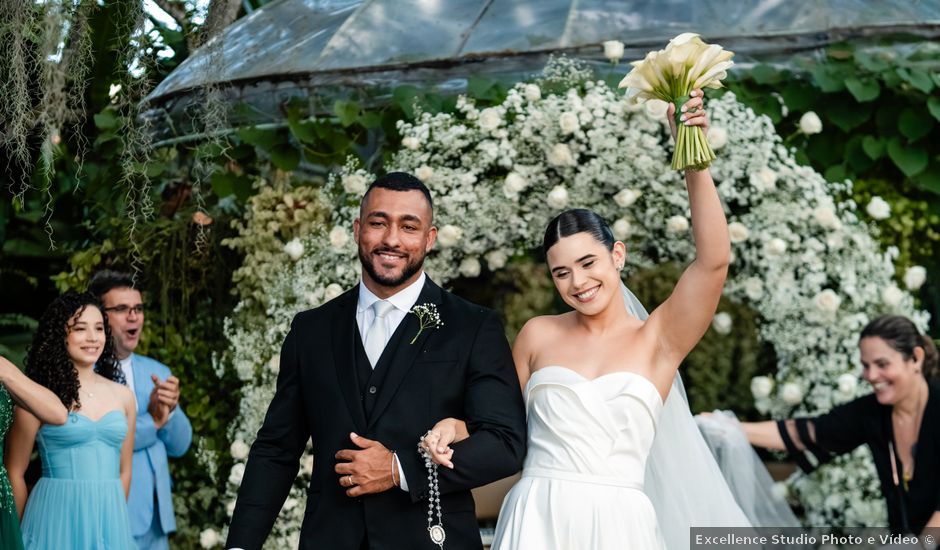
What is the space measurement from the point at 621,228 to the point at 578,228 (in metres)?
1.74

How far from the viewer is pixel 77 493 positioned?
493cm

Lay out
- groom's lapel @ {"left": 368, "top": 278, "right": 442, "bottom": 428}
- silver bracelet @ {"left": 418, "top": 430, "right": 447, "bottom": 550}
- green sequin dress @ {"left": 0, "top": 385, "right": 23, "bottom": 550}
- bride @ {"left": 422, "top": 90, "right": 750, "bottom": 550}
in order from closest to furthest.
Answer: silver bracelet @ {"left": 418, "top": 430, "right": 447, "bottom": 550} → groom's lapel @ {"left": 368, "top": 278, "right": 442, "bottom": 428} → bride @ {"left": 422, "top": 90, "right": 750, "bottom": 550} → green sequin dress @ {"left": 0, "top": 385, "right": 23, "bottom": 550}

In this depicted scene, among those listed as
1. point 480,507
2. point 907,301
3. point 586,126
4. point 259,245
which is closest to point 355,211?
point 259,245

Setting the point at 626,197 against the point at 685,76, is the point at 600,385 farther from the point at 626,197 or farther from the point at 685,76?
the point at 626,197

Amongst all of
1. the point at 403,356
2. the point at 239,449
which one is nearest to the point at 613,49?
the point at 403,356

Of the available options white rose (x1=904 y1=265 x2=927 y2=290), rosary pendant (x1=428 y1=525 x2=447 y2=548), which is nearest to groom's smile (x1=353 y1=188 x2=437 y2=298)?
rosary pendant (x1=428 y1=525 x2=447 y2=548)

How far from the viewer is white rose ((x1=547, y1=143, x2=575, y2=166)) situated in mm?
5332

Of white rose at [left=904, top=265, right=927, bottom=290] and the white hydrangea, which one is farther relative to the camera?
the white hydrangea

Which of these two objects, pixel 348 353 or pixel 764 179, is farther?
pixel 764 179

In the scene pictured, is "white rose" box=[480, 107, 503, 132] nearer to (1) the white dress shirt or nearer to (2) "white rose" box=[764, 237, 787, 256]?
(2) "white rose" box=[764, 237, 787, 256]

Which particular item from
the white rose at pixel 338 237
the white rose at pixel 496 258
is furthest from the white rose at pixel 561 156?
the white rose at pixel 338 237

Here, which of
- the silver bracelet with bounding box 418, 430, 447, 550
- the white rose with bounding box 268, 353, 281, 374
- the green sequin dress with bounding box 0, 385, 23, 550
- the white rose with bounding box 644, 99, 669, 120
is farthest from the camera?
the white rose with bounding box 268, 353, 281, 374

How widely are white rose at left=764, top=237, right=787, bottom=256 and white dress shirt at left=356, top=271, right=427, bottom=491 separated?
2.30 m

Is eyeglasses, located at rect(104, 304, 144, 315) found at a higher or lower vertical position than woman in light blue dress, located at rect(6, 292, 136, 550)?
higher
